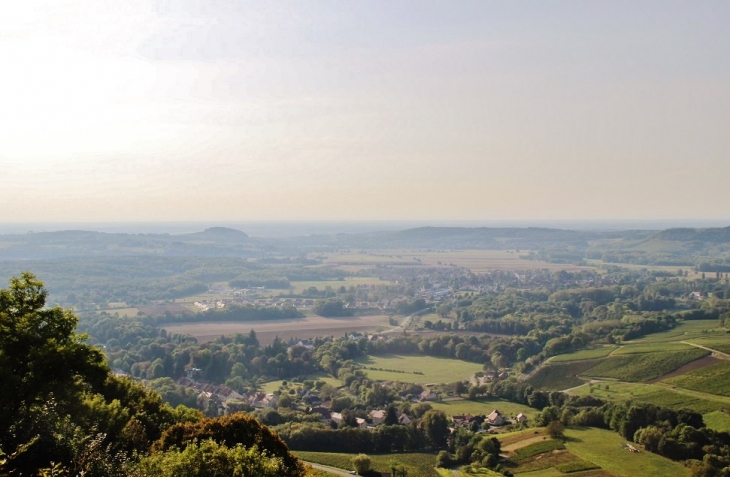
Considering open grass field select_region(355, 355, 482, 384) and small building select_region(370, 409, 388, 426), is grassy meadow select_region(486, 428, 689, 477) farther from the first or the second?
open grass field select_region(355, 355, 482, 384)

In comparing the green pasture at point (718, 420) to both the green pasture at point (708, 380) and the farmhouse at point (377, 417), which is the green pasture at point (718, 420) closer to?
the green pasture at point (708, 380)

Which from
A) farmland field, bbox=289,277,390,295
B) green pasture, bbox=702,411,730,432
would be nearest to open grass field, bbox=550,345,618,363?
green pasture, bbox=702,411,730,432

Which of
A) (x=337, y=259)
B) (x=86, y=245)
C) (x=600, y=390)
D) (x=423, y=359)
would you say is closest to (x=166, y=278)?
(x=86, y=245)

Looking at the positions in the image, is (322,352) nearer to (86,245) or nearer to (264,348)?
(264,348)

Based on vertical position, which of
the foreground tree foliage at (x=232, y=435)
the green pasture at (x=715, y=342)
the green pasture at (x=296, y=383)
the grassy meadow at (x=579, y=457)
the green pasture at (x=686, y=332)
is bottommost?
the green pasture at (x=296, y=383)

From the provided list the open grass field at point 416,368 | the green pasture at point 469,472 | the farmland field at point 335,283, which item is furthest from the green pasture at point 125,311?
the green pasture at point 469,472

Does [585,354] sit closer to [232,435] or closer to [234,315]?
[232,435]
